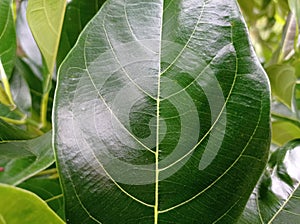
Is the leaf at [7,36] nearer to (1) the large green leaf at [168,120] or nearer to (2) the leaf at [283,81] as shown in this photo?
(1) the large green leaf at [168,120]

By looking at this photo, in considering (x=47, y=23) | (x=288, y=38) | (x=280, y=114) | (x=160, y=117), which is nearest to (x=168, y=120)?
(x=160, y=117)

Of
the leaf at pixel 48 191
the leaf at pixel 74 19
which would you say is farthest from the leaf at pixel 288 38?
the leaf at pixel 48 191

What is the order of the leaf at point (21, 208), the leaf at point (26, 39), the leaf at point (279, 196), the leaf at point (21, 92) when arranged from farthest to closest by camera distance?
the leaf at point (26, 39) < the leaf at point (21, 92) < the leaf at point (279, 196) < the leaf at point (21, 208)

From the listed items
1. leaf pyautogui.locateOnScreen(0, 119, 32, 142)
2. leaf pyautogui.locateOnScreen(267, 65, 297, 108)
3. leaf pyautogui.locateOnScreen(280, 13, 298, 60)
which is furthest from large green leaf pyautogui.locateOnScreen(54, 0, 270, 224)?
leaf pyautogui.locateOnScreen(280, 13, 298, 60)

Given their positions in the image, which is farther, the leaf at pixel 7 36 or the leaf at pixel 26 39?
the leaf at pixel 26 39

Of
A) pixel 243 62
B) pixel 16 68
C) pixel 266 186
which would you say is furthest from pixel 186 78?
pixel 16 68

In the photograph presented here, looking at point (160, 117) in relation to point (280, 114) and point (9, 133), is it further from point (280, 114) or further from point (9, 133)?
point (280, 114)
